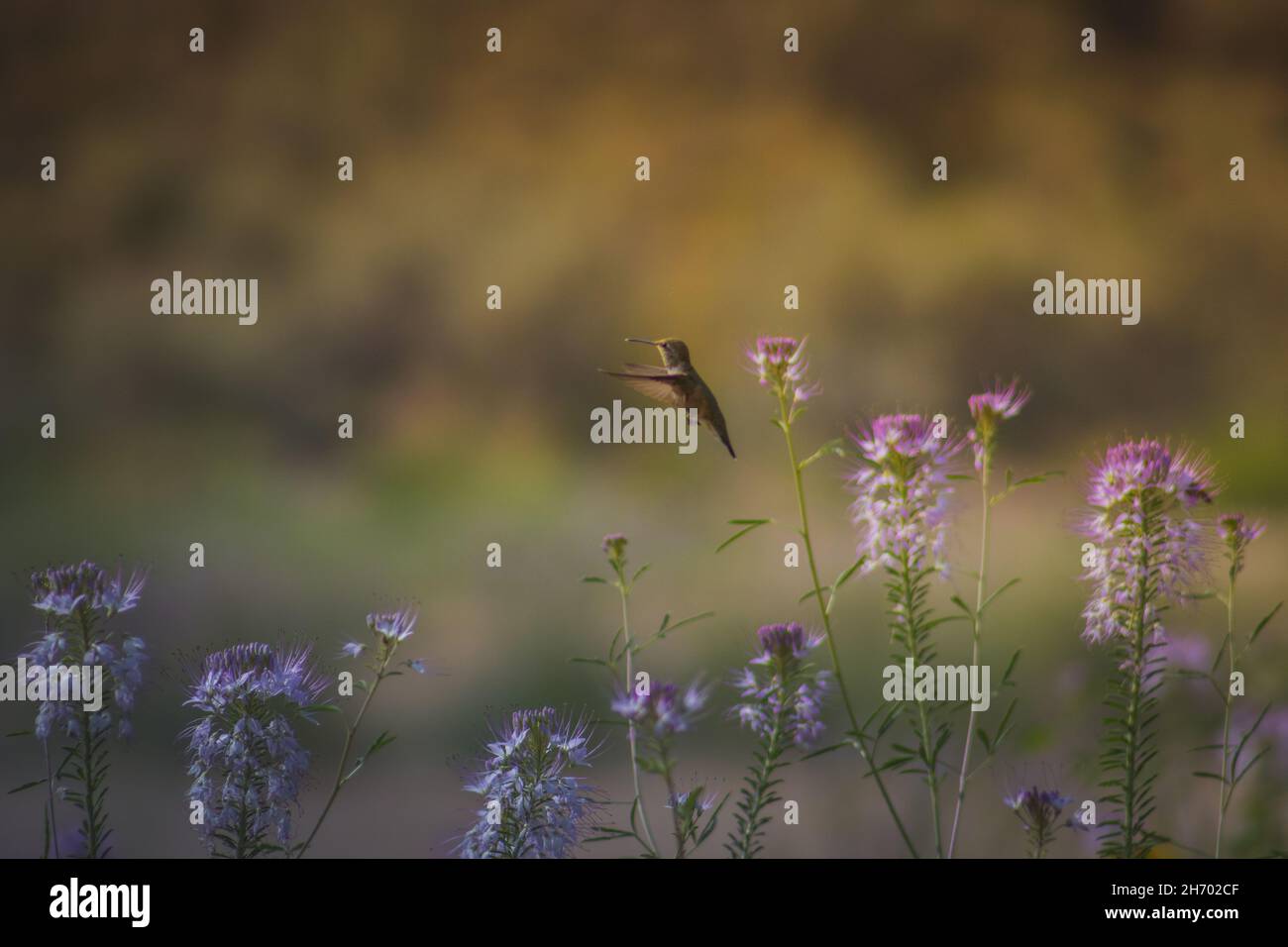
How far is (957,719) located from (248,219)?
2.49 meters

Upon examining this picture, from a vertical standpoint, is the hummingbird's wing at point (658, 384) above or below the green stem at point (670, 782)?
above

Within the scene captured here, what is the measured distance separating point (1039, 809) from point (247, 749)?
5.30ft

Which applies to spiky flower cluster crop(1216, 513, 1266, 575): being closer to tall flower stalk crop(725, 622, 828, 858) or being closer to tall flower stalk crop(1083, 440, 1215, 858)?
tall flower stalk crop(1083, 440, 1215, 858)

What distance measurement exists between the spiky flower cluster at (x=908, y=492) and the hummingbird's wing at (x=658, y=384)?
55cm

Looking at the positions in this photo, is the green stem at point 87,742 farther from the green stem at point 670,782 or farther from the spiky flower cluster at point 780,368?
→ the spiky flower cluster at point 780,368

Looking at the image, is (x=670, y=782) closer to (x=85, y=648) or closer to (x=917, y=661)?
(x=917, y=661)

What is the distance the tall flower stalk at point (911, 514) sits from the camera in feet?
7.94

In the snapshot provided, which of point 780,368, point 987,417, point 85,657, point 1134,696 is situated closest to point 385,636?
point 85,657

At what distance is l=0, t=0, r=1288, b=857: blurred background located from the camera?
3498 millimetres

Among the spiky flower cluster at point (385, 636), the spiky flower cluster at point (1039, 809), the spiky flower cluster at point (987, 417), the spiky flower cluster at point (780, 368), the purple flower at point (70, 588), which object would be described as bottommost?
the spiky flower cluster at point (1039, 809)

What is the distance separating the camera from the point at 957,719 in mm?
3162

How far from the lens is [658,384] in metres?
2.86

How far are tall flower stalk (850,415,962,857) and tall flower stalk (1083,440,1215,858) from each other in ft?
1.17

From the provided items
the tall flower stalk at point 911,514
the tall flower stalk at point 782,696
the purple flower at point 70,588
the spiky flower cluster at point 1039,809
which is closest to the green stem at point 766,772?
the tall flower stalk at point 782,696
